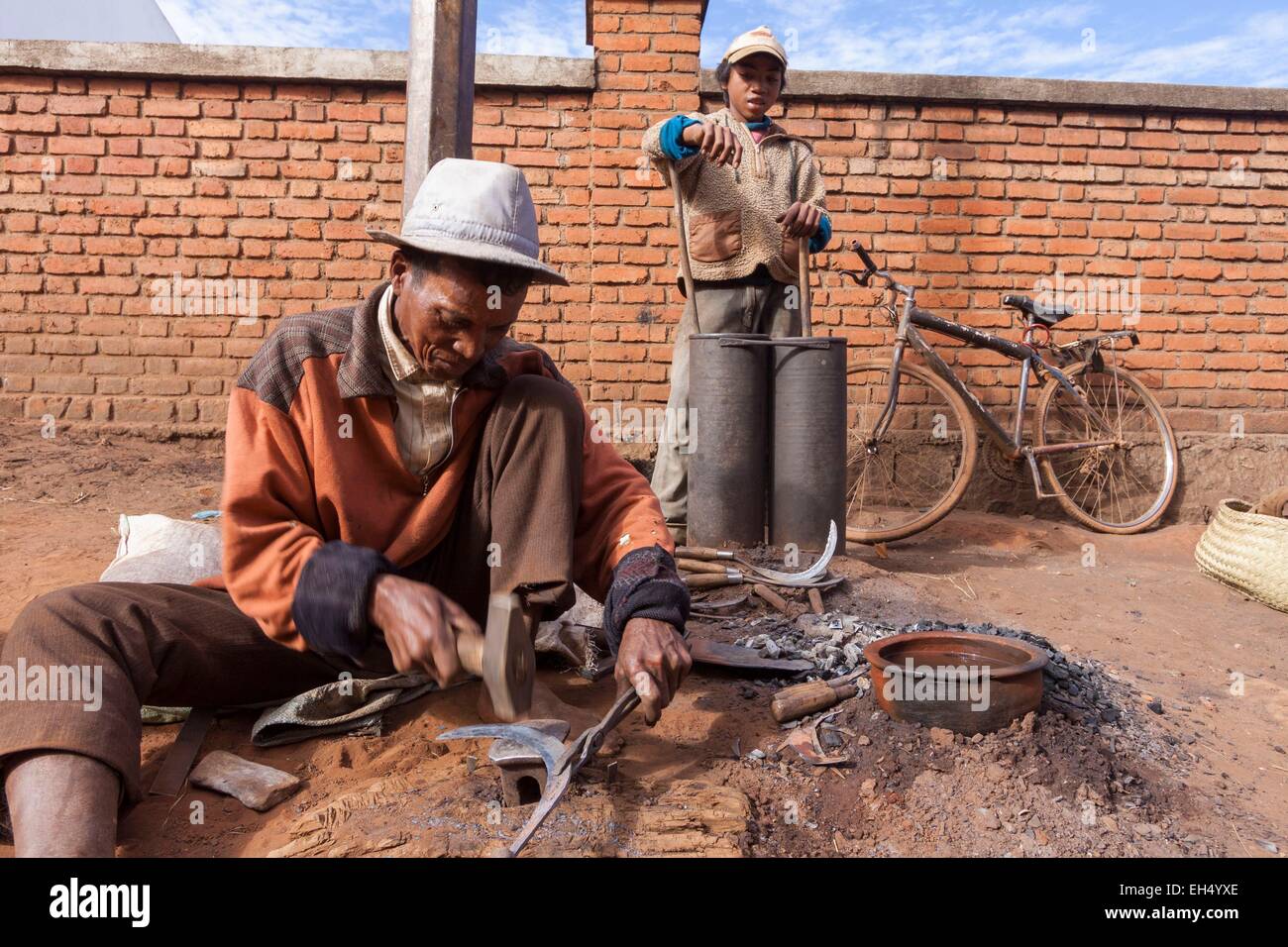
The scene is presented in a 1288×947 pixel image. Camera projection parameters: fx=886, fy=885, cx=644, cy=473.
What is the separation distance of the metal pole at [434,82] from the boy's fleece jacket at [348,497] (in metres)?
1.16

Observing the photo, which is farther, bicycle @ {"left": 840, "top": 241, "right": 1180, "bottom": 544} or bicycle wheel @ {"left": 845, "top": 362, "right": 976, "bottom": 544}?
bicycle wheel @ {"left": 845, "top": 362, "right": 976, "bottom": 544}

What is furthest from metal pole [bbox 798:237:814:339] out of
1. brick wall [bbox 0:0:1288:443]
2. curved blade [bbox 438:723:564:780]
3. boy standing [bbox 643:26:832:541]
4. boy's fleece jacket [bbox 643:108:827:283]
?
curved blade [bbox 438:723:564:780]

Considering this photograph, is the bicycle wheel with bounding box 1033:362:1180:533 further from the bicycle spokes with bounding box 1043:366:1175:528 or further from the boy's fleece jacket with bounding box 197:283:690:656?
the boy's fleece jacket with bounding box 197:283:690:656

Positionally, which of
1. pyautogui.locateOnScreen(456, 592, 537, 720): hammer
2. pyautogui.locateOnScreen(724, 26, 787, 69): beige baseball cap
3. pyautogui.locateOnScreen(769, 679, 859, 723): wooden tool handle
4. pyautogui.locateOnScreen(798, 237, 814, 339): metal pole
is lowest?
pyautogui.locateOnScreen(769, 679, 859, 723): wooden tool handle

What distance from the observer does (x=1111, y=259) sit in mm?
5844

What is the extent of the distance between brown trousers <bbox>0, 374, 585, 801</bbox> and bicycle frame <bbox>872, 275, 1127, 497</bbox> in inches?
137

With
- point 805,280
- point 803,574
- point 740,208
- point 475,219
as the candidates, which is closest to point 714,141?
point 740,208

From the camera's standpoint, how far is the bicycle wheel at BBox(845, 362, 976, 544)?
5.56 meters

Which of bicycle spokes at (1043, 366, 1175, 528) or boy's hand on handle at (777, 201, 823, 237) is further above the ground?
boy's hand on handle at (777, 201, 823, 237)

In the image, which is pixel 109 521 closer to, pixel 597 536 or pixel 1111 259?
pixel 597 536

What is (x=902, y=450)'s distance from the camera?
5746mm

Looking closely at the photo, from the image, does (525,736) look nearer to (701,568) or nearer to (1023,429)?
(701,568)

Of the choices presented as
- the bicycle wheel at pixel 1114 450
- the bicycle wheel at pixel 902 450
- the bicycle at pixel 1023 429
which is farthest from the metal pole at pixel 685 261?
the bicycle wheel at pixel 1114 450

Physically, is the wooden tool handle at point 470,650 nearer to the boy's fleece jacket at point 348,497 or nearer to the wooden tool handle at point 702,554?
the boy's fleece jacket at point 348,497
